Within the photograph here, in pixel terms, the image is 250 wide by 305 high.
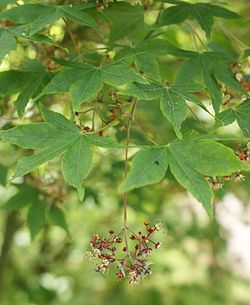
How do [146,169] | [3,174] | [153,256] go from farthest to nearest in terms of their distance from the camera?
1. [153,256]
2. [3,174]
3. [146,169]

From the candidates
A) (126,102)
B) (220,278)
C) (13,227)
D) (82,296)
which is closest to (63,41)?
(126,102)

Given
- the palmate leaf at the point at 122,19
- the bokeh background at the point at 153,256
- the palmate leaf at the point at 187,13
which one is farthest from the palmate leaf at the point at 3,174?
the palmate leaf at the point at 187,13

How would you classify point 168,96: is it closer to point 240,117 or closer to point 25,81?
point 240,117

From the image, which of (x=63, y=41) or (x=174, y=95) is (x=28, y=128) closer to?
(x=174, y=95)

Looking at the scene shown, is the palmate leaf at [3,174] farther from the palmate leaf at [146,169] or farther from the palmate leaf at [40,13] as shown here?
the palmate leaf at [146,169]

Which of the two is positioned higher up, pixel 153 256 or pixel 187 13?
pixel 187 13

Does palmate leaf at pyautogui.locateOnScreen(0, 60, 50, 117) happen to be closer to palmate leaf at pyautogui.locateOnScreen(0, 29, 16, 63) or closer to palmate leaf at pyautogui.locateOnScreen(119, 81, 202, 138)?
palmate leaf at pyautogui.locateOnScreen(0, 29, 16, 63)

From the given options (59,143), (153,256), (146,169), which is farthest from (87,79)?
(153,256)
